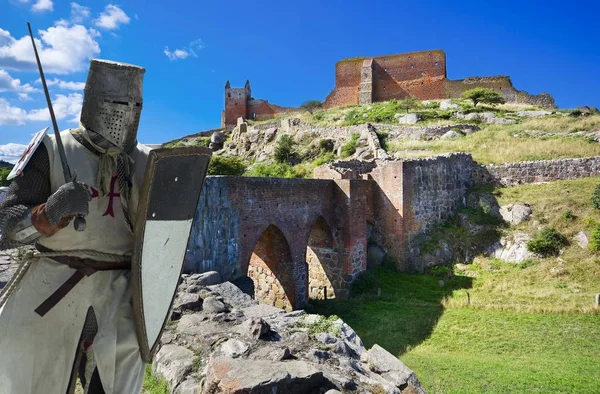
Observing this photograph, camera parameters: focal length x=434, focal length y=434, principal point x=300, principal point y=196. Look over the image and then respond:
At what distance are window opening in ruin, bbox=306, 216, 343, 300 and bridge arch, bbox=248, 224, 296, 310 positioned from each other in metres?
1.76

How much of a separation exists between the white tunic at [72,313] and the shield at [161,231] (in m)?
0.10

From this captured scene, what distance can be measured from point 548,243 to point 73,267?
17.1m

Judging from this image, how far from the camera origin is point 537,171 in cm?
2048

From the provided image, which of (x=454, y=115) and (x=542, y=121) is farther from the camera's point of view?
(x=454, y=115)

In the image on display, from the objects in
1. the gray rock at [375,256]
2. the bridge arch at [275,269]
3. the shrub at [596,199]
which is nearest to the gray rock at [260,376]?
the bridge arch at [275,269]

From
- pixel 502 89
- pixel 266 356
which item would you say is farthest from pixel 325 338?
pixel 502 89

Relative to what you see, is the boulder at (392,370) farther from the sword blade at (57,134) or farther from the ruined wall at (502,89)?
the ruined wall at (502,89)

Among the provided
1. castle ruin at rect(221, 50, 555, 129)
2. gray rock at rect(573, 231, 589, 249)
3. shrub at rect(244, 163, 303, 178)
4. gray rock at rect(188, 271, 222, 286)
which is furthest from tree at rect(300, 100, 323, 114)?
gray rock at rect(188, 271, 222, 286)

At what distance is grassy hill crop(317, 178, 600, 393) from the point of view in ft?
26.5

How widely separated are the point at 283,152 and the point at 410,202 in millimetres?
13259

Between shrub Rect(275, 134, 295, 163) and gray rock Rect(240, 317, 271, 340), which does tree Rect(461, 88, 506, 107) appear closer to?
shrub Rect(275, 134, 295, 163)

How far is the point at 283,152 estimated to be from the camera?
2969 cm

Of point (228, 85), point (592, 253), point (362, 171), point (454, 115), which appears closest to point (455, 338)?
point (592, 253)

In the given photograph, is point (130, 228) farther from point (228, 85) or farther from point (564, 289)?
point (228, 85)
